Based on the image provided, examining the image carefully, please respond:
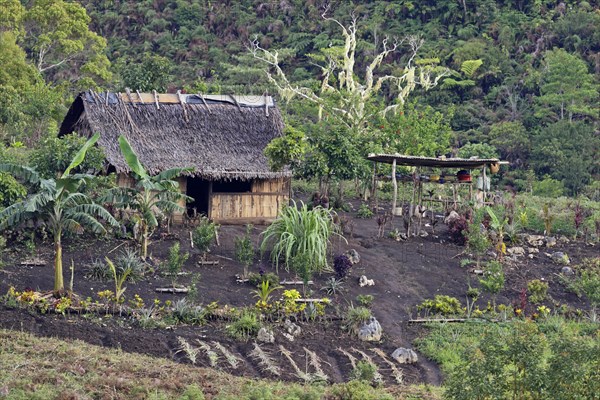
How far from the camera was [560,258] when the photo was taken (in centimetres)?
2688

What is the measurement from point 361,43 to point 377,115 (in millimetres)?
15015

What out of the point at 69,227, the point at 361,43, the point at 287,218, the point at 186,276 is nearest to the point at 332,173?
the point at 287,218

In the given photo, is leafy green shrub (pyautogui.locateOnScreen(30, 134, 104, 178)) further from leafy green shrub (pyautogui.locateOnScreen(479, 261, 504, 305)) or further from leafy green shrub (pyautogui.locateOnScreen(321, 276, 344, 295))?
leafy green shrub (pyautogui.locateOnScreen(479, 261, 504, 305))

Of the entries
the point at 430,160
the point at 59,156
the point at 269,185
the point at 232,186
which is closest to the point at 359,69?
the point at 232,186

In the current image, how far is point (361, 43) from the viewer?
5041 centimetres

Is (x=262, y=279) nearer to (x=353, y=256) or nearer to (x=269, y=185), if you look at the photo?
(x=353, y=256)

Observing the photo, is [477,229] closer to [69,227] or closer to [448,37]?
[69,227]

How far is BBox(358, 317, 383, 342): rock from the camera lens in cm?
2108

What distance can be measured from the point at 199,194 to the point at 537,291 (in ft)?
31.5

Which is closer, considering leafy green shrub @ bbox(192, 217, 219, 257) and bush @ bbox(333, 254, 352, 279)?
bush @ bbox(333, 254, 352, 279)

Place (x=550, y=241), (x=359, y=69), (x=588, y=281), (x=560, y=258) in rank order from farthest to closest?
(x=359, y=69) → (x=550, y=241) → (x=560, y=258) → (x=588, y=281)

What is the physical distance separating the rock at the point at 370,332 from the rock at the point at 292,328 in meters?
1.15

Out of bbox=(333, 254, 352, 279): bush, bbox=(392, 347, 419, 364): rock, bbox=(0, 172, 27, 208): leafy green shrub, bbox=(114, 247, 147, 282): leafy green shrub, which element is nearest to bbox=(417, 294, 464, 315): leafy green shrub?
bbox=(333, 254, 352, 279): bush

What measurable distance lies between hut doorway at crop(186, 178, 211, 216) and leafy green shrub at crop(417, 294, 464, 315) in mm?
7809
